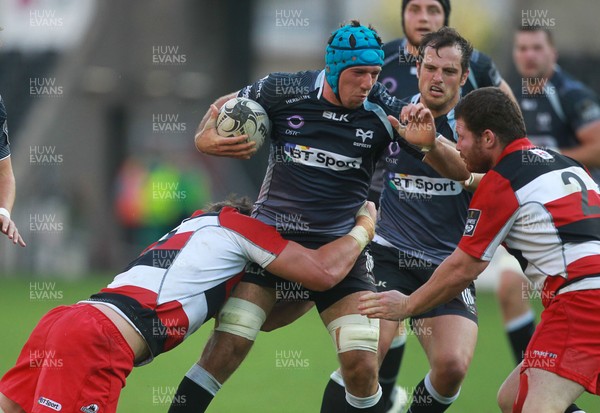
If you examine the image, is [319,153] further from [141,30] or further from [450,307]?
[141,30]

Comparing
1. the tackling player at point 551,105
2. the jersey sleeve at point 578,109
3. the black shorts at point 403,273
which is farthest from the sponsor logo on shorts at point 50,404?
the jersey sleeve at point 578,109

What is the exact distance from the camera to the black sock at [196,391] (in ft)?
19.0

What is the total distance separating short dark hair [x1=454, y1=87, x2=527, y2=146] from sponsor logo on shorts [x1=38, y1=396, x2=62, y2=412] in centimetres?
255

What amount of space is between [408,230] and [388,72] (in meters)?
1.26

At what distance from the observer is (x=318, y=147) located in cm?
593

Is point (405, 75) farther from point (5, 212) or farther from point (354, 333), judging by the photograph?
point (5, 212)

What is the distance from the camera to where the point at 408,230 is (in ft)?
22.5

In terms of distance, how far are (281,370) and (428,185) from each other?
141 inches

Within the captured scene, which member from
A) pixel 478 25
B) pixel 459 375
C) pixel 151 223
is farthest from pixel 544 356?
pixel 478 25

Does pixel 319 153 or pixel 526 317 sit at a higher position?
pixel 319 153

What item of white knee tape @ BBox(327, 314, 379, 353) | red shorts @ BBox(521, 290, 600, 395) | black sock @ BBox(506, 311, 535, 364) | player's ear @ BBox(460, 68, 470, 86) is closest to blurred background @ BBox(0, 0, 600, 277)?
black sock @ BBox(506, 311, 535, 364)

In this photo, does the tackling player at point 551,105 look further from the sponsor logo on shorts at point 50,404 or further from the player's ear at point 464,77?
the sponsor logo on shorts at point 50,404

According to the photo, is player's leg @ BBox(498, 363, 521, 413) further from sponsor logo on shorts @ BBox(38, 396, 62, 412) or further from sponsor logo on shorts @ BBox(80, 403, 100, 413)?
sponsor logo on shorts @ BBox(38, 396, 62, 412)

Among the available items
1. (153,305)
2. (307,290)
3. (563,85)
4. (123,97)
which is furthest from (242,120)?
(123,97)
